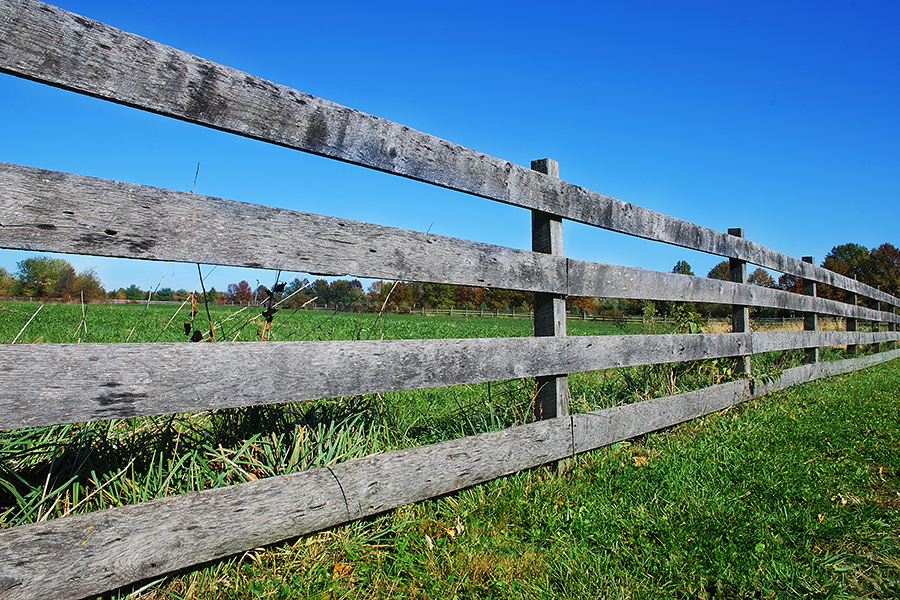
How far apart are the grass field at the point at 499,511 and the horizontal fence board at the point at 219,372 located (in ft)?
1.30

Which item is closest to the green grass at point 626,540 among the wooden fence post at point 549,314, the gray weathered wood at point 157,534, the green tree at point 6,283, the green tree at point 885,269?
the gray weathered wood at point 157,534

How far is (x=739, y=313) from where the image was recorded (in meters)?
5.36

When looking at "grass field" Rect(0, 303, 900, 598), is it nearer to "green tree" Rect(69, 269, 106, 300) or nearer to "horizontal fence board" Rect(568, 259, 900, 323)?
"green tree" Rect(69, 269, 106, 300)

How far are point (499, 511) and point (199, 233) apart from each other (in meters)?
1.77

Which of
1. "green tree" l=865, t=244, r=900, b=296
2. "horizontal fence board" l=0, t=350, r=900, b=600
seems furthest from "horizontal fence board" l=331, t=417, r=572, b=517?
"green tree" l=865, t=244, r=900, b=296

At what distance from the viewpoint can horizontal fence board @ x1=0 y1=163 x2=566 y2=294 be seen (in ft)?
5.15

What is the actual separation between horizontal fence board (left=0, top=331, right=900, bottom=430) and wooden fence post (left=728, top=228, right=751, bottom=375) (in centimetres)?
327

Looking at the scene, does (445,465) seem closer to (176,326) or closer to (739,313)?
(739,313)

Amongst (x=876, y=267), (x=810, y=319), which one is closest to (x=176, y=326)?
(x=810, y=319)

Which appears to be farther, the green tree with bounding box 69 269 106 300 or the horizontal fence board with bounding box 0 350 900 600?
the green tree with bounding box 69 269 106 300

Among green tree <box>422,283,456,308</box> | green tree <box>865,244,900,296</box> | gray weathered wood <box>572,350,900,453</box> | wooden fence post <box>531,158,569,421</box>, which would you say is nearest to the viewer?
wooden fence post <box>531,158,569,421</box>

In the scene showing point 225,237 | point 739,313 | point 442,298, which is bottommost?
point 739,313

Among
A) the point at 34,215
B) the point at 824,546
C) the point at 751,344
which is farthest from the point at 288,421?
the point at 751,344

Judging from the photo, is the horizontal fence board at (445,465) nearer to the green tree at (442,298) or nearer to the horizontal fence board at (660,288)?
the horizontal fence board at (660,288)
